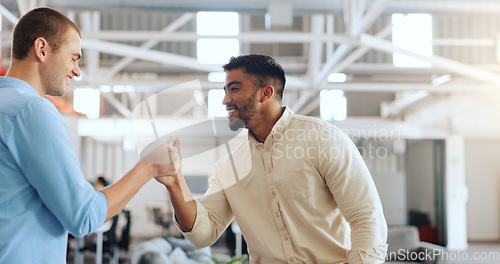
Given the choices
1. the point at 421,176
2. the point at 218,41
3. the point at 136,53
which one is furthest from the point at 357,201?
the point at 421,176

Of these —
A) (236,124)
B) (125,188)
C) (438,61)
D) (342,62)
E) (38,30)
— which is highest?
(342,62)

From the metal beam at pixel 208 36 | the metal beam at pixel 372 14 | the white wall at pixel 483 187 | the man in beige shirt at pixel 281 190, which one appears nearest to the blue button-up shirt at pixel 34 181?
the man in beige shirt at pixel 281 190

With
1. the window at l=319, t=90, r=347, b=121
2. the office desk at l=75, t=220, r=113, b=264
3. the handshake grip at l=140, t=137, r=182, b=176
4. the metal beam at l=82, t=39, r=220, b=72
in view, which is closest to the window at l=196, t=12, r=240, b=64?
the metal beam at l=82, t=39, r=220, b=72

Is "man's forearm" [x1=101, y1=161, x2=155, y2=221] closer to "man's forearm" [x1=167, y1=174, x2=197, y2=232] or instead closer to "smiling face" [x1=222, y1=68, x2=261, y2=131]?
"man's forearm" [x1=167, y1=174, x2=197, y2=232]

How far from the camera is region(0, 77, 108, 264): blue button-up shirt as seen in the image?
1110 mm

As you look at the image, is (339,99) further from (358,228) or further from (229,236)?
(358,228)

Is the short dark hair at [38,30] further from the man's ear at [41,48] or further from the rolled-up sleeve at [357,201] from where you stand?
the rolled-up sleeve at [357,201]

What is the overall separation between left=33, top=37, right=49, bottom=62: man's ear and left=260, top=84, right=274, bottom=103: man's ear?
797mm

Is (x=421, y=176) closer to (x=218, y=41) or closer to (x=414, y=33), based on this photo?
(x=414, y=33)

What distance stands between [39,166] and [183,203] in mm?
563

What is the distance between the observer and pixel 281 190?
5.56 feet

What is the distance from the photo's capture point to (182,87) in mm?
1661

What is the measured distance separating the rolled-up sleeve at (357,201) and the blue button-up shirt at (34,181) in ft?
2.44

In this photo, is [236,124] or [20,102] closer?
[20,102]
